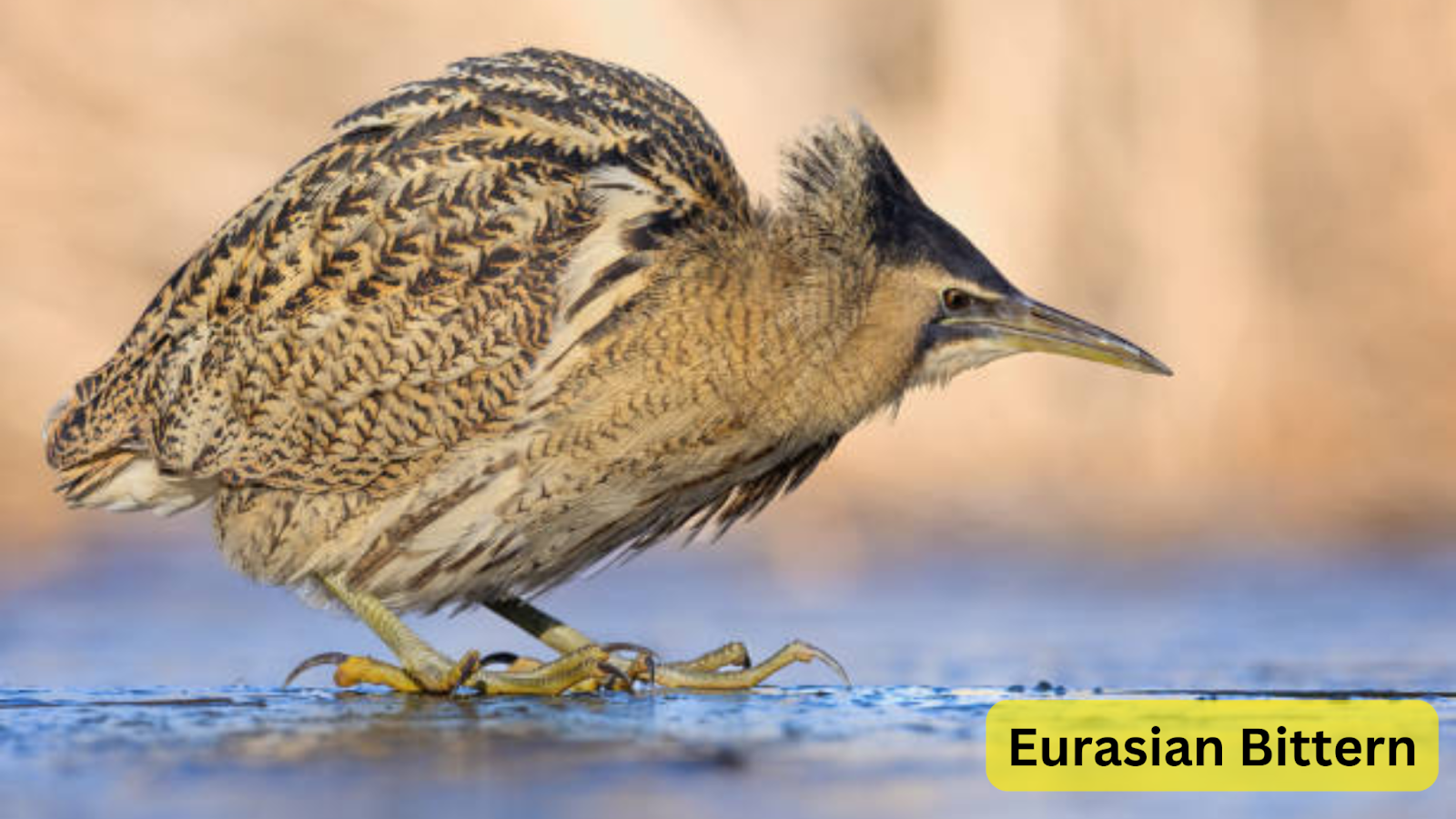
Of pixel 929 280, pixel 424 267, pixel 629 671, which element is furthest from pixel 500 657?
pixel 929 280

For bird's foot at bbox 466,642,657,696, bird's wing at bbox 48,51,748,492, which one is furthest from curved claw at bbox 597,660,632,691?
bird's wing at bbox 48,51,748,492

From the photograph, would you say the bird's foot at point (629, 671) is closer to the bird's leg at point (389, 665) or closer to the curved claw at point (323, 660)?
the bird's leg at point (389, 665)

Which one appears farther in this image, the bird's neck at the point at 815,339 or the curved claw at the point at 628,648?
the bird's neck at the point at 815,339

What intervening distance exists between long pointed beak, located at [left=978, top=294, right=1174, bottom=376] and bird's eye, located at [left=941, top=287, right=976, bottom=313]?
0.21 feet

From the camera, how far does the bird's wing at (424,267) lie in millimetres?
4750

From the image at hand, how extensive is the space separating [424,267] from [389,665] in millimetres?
873

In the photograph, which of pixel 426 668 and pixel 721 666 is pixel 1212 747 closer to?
pixel 721 666

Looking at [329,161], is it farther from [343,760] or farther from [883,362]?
[343,760]

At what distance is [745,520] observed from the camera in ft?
17.6

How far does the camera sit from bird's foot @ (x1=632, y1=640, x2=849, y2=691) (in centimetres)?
475

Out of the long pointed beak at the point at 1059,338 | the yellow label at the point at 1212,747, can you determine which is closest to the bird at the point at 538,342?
the long pointed beak at the point at 1059,338

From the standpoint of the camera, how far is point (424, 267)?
483 cm

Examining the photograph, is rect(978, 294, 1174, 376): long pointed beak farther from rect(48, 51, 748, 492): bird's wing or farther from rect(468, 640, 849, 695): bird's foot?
rect(468, 640, 849, 695): bird's foot

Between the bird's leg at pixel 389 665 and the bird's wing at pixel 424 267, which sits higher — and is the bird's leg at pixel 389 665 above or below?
below
